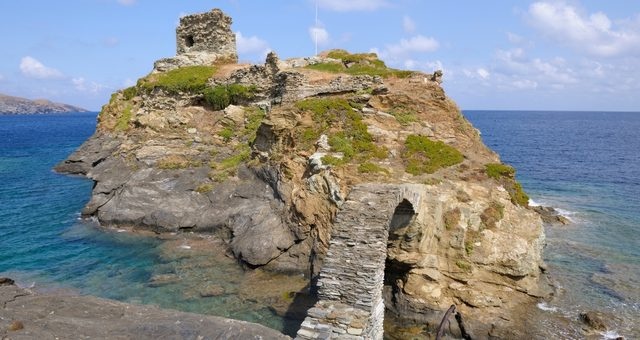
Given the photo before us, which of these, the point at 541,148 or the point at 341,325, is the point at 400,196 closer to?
the point at 341,325

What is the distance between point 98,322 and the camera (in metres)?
13.8

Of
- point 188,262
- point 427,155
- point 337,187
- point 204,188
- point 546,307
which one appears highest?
point 427,155

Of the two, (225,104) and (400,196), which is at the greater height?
(225,104)

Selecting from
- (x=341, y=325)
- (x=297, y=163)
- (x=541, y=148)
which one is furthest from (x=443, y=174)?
(x=541, y=148)

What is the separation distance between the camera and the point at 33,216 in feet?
115

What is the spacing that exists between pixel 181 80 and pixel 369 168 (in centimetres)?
2470

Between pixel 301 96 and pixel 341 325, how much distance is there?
2185 centimetres

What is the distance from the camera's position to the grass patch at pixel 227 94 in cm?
3959

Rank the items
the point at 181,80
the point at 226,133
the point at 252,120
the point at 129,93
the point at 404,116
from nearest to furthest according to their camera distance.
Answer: the point at 404,116, the point at 226,133, the point at 252,120, the point at 181,80, the point at 129,93

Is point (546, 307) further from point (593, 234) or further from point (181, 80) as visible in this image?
point (181, 80)

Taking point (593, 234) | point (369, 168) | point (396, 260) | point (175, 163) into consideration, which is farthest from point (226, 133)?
point (593, 234)

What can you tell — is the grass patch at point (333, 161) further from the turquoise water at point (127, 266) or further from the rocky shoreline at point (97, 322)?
the rocky shoreline at point (97, 322)

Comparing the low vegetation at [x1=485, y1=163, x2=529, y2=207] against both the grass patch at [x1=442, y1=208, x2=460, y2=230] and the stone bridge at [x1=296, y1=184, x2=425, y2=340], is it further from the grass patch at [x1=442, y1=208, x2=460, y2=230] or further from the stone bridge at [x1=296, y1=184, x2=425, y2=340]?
the stone bridge at [x1=296, y1=184, x2=425, y2=340]

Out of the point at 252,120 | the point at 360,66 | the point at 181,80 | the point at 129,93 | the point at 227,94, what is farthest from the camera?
the point at 129,93
